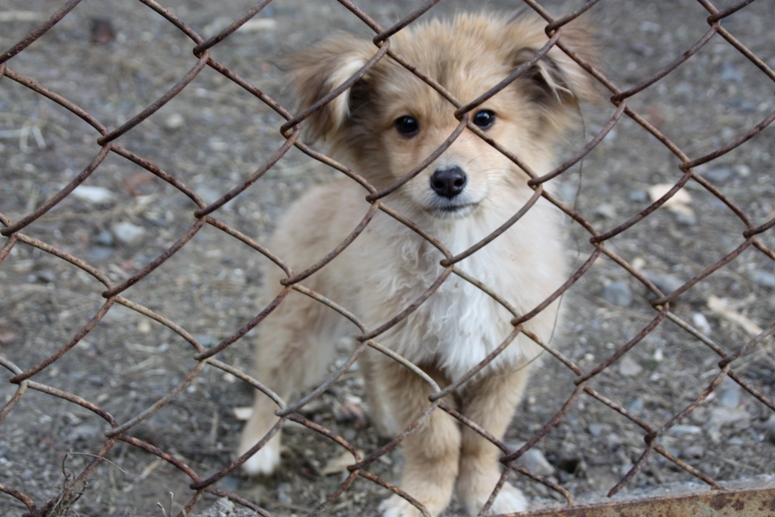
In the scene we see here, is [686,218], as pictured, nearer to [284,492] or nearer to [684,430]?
[684,430]

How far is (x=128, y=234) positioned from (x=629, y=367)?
2710mm

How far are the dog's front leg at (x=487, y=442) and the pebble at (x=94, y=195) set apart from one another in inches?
107

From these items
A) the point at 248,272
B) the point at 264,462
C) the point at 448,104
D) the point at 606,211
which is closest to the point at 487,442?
the point at 264,462

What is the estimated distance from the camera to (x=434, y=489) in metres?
2.75

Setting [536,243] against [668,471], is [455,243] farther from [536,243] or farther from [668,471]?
[668,471]

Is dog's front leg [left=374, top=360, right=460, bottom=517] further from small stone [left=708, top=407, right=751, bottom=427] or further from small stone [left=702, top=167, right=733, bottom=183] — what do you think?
small stone [left=702, top=167, right=733, bottom=183]

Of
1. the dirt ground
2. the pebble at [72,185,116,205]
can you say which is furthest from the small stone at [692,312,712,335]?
the pebble at [72,185,116,205]

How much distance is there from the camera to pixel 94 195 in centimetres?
458

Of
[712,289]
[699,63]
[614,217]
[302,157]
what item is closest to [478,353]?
[712,289]

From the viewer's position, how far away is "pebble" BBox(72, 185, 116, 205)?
14.9 feet

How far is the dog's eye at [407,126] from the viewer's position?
8.50ft

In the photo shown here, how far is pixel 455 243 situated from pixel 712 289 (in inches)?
74.1

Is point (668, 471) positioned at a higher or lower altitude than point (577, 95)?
lower

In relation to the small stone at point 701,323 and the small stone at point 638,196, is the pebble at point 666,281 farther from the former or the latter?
the small stone at point 638,196
